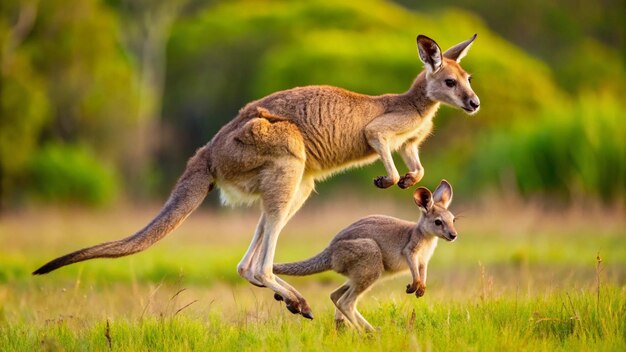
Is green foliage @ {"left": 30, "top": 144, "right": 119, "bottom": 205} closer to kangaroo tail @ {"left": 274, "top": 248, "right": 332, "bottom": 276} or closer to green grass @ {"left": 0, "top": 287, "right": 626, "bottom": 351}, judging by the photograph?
green grass @ {"left": 0, "top": 287, "right": 626, "bottom": 351}

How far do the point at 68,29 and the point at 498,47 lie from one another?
46.8ft

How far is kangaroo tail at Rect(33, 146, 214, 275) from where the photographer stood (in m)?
6.58

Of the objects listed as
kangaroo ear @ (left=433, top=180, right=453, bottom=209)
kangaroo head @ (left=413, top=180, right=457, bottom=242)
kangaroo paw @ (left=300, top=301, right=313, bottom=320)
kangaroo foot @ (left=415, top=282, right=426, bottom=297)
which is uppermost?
kangaroo ear @ (left=433, top=180, right=453, bottom=209)

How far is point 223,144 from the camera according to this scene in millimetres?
7254

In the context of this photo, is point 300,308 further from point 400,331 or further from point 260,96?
point 260,96

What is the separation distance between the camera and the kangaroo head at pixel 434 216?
23.3 ft

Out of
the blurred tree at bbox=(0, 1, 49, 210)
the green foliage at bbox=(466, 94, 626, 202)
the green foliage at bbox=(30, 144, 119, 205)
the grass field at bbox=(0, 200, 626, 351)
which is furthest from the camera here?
the green foliage at bbox=(30, 144, 119, 205)

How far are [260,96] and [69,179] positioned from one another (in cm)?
613

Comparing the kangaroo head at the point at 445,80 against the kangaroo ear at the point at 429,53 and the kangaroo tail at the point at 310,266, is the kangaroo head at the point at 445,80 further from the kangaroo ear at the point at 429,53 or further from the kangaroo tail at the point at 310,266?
the kangaroo tail at the point at 310,266

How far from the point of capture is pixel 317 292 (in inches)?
411

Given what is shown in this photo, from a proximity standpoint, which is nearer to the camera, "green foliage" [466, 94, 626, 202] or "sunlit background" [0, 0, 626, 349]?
"sunlit background" [0, 0, 626, 349]

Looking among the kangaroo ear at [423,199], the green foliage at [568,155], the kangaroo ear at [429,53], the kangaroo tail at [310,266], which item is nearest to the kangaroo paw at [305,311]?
the kangaroo tail at [310,266]

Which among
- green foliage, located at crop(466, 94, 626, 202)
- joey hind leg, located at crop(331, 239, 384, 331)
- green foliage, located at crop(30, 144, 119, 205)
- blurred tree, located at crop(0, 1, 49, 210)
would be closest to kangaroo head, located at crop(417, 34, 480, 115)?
joey hind leg, located at crop(331, 239, 384, 331)

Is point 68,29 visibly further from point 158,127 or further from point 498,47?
point 498,47
